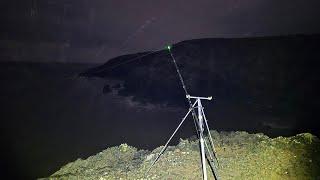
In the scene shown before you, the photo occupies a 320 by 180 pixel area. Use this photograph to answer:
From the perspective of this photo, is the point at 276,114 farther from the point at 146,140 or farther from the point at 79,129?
the point at 79,129

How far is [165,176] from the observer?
1108 centimetres

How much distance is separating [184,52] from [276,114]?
94296 mm

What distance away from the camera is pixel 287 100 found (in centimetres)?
6894

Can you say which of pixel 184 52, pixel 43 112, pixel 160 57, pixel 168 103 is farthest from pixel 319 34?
pixel 43 112

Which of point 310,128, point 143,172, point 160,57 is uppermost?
point 160,57

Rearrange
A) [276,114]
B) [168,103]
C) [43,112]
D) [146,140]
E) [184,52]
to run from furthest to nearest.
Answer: [184,52] < [168,103] < [43,112] < [276,114] < [146,140]

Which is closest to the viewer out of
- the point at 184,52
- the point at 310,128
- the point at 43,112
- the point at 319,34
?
the point at 310,128

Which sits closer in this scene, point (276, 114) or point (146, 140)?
point (146, 140)

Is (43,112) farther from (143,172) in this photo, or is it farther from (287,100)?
(143,172)

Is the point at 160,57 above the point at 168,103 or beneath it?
above

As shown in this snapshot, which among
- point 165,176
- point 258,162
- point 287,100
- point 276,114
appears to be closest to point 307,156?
point 258,162

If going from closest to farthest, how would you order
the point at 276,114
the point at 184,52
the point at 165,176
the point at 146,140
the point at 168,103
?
the point at 165,176
the point at 146,140
the point at 276,114
the point at 168,103
the point at 184,52

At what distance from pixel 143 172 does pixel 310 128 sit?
134 ft

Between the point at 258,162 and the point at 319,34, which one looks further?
the point at 319,34
